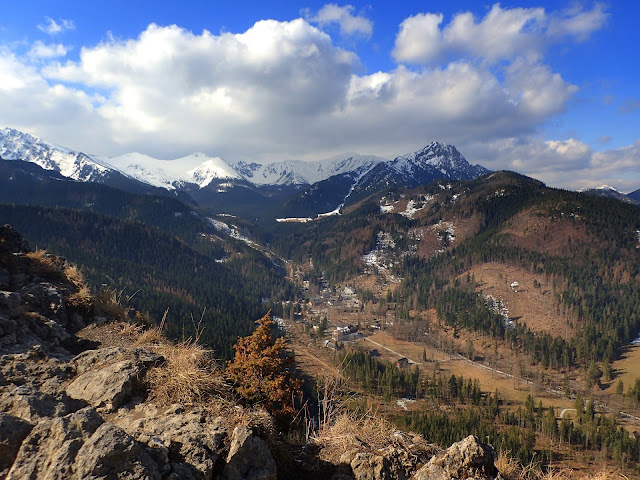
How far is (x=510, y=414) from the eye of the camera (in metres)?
85.1

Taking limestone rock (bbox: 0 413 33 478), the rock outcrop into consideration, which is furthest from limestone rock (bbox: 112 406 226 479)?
limestone rock (bbox: 0 413 33 478)

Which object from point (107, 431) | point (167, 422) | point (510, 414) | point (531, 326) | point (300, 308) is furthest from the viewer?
point (300, 308)

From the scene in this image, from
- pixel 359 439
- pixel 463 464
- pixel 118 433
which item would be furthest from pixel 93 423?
pixel 463 464

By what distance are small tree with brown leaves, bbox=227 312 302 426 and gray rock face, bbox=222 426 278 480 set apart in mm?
2155

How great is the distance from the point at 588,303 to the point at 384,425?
193994 mm

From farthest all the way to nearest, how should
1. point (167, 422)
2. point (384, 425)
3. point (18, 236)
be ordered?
point (18, 236) < point (384, 425) < point (167, 422)

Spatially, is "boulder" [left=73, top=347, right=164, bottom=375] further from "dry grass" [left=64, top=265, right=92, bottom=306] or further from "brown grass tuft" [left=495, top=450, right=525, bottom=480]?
"brown grass tuft" [left=495, top=450, right=525, bottom=480]

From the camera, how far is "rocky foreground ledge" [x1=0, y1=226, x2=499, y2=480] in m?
4.65

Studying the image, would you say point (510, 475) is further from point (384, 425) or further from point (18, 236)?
point (18, 236)

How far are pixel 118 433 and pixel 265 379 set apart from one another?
15.7 feet

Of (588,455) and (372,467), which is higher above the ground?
(372,467)

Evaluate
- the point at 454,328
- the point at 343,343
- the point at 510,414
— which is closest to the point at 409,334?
the point at 454,328

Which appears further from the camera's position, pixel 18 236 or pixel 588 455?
pixel 588 455

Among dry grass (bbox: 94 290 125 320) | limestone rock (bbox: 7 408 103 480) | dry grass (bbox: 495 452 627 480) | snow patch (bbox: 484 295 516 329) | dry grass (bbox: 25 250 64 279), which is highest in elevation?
dry grass (bbox: 25 250 64 279)
